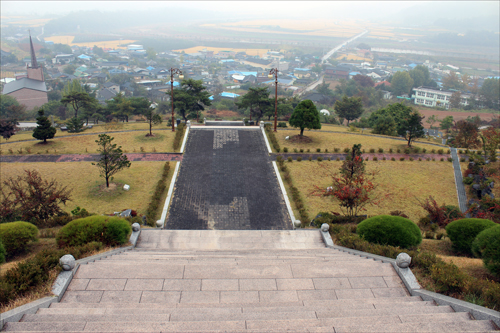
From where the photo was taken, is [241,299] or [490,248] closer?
[241,299]

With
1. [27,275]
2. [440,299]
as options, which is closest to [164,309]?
[27,275]

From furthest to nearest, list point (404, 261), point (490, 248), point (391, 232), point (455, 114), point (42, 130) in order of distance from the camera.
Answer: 1. point (455, 114)
2. point (42, 130)
3. point (391, 232)
4. point (490, 248)
5. point (404, 261)

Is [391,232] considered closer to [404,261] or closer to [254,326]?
[404,261]

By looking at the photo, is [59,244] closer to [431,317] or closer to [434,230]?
[431,317]

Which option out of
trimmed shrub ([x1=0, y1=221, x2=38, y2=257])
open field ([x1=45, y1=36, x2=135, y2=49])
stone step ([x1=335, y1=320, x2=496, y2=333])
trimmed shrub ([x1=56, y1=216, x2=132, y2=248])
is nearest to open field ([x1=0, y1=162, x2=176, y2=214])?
trimmed shrub ([x1=56, y1=216, x2=132, y2=248])

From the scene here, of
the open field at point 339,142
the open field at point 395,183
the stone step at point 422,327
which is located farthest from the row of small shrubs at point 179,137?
the stone step at point 422,327

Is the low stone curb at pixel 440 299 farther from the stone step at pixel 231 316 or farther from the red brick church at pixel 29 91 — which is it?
the red brick church at pixel 29 91

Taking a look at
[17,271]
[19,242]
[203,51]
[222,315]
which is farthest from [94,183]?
[203,51]
